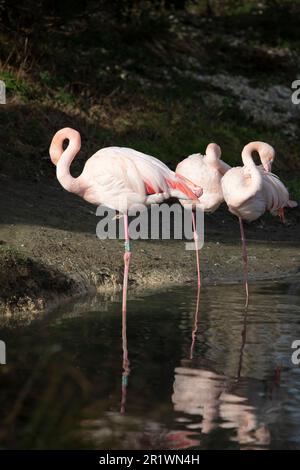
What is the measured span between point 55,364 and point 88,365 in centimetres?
20

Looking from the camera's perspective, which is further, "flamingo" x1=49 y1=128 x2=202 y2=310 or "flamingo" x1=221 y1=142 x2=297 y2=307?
"flamingo" x1=221 y1=142 x2=297 y2=307

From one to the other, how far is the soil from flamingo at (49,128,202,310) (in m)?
0.68

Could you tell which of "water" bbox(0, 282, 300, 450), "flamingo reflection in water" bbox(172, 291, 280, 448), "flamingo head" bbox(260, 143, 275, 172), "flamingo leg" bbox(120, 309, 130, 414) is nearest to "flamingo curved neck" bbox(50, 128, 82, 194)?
"water" bbox(0, 282, 300, 450)

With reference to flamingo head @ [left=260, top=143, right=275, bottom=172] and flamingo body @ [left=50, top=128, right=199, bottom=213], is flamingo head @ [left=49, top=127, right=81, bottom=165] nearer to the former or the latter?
flamingo body @ [left=50, top=128, right=199, bottom=213]

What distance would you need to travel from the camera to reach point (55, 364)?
643 centimetres

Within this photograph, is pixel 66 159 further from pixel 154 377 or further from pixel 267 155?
pixel 154 377

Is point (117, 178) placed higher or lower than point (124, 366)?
higher

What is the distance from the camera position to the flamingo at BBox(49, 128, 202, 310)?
8.75 m

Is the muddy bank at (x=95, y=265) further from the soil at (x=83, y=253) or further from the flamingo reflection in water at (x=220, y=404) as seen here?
the flamingo reflection in water at (x=220, y=404)

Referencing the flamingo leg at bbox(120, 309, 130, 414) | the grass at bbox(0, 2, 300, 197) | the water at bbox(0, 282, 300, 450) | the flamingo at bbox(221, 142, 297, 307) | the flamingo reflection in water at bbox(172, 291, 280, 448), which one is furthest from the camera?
the grass at bbox(0, 2, 300, 197)

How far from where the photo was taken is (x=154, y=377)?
6266 mm

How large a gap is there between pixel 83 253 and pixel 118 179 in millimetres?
1284

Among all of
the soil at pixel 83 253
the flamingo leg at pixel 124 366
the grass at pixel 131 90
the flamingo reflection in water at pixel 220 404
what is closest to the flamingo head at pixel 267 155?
the soil at pixel 83 253

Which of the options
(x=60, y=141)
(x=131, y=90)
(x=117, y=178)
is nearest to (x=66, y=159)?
(x=60, y=141)
